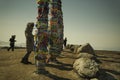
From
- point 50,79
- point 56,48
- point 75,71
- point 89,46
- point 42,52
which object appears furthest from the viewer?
point 89,46

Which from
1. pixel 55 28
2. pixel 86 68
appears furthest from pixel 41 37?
pixel 86 68

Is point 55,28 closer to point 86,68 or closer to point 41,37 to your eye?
point 41,37

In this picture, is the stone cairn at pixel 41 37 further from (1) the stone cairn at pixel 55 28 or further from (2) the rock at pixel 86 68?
(1) the stone cairn at pixel 55 28

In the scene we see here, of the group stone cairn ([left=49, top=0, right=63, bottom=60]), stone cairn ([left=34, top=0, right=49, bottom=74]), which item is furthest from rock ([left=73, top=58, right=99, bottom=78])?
stone cairn ([left=49, top=0, right=63, bottom=60])

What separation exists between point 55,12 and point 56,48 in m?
3.52

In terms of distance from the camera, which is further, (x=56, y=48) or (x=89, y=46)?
(x=89, y=46)

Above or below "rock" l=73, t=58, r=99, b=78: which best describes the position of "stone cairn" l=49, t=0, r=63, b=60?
above

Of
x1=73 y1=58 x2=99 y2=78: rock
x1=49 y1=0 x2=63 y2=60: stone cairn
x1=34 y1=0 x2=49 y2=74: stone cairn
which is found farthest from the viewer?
x1=49 y1=0 x2=63 y2=60: stone cairn

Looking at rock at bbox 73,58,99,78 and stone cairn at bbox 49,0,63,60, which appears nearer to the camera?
rock at bbox 73,58,99,78

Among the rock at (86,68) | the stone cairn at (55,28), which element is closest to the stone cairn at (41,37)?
the rock at (86,68)

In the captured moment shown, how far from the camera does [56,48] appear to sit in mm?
15703

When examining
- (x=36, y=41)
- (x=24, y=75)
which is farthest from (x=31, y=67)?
(x=36, y=41)

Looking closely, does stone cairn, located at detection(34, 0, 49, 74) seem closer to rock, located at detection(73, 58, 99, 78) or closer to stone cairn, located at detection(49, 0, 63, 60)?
rock, located at detection(73, 58, 99, 78)

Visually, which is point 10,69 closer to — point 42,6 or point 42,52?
point 42,52
